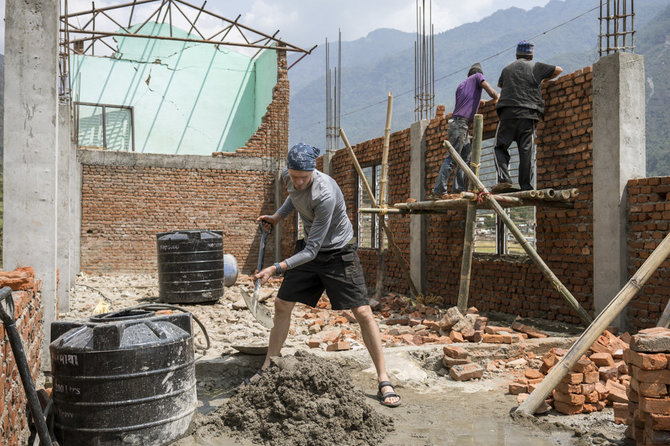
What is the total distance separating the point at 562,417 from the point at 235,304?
5.77 m

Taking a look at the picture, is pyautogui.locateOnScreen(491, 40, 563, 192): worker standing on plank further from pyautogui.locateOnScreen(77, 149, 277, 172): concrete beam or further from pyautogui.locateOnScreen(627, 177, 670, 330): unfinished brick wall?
pyautogui.locateOnScreen(77, 149, 277, 172): concrete beam

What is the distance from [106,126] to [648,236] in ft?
52.3

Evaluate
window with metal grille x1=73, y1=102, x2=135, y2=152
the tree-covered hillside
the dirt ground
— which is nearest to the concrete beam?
window with metal grille x1=73, y1=102, x2=135, y2=152

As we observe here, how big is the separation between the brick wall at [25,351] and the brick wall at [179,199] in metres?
10.7

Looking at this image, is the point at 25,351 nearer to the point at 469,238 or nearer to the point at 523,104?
the point at 469,238

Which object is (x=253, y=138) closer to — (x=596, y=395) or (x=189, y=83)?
(x=189, y=83)

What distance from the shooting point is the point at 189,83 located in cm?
1817

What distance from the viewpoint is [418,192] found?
9188 mm

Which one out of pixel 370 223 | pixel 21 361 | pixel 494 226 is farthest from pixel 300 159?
pixel 370 223

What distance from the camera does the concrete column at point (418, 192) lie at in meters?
9.16

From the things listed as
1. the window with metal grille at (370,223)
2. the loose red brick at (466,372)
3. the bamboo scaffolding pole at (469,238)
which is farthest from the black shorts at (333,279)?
the window with metal grille at (370,223)

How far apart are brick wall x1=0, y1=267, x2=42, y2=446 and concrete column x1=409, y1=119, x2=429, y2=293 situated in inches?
239

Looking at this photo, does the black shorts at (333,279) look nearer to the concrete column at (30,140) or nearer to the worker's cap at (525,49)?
the concrete column at (30,140)

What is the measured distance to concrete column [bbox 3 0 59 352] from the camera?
432 centimetres
